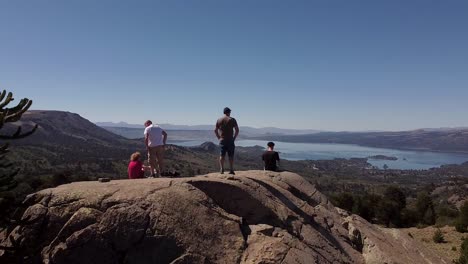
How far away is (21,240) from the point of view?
12.9m

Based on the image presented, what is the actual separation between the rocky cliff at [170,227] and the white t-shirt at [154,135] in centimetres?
290

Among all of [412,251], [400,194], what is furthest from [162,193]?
[400,194]

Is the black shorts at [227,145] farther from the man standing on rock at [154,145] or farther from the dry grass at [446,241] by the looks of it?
the dry grass at [446,241]

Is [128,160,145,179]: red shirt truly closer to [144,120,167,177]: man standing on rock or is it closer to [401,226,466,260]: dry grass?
[144,120,167,177]: man standing on rock

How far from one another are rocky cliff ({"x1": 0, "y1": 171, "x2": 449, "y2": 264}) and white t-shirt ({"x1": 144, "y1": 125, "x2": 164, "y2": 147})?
2.90 metres

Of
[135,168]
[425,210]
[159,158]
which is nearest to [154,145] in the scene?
[159,158]

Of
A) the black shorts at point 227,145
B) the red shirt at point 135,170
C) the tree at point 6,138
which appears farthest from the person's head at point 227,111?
the tree at point 6,138

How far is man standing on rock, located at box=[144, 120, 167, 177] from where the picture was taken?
17.2 m

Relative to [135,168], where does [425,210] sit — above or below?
below

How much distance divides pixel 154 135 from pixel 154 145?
451 millimetres

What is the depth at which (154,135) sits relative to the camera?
56.4ft

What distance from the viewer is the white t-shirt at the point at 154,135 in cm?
1717

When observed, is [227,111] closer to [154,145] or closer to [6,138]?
[154,145]

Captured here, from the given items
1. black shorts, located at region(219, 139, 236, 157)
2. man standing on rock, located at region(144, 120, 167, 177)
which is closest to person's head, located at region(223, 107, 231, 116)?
black shorts, located at region(219, 139, 236, 157)
